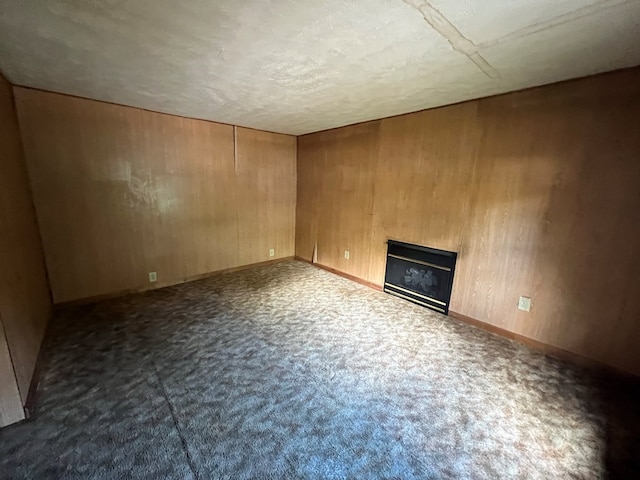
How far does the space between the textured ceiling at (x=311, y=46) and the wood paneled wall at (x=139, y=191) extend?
486 millimetres

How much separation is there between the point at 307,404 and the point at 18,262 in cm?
226

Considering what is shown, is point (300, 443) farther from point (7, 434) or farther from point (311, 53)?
point (311, 53)

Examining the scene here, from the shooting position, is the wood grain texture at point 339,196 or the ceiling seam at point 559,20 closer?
the ceiling seam at point 559,20

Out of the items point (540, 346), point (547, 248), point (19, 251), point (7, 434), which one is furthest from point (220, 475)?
point (547, 248)

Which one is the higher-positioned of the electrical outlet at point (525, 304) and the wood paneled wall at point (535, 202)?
the wood paneled wall at point (535, 202)

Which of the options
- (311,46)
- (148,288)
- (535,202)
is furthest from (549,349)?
(148,288)

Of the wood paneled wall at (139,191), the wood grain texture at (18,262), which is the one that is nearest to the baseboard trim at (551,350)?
the wood paneled wall at (139,191)

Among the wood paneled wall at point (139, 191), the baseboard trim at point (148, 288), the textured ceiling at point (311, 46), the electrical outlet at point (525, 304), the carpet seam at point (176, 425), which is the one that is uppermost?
the textured ceiling at point (311, 46)

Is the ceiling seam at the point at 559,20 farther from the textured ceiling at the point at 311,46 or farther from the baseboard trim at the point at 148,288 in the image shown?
the baseboard trim at the point at 148,288

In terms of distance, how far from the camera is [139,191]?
3240mm

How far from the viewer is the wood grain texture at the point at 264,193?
418 centimetres

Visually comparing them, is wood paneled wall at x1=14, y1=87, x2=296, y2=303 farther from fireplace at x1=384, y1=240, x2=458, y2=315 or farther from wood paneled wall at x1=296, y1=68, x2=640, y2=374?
fireplace at x1=384, y1=240, x2=458, y2=315

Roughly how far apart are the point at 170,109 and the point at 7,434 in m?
3.06

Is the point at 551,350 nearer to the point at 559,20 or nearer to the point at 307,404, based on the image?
the point at 307,404
